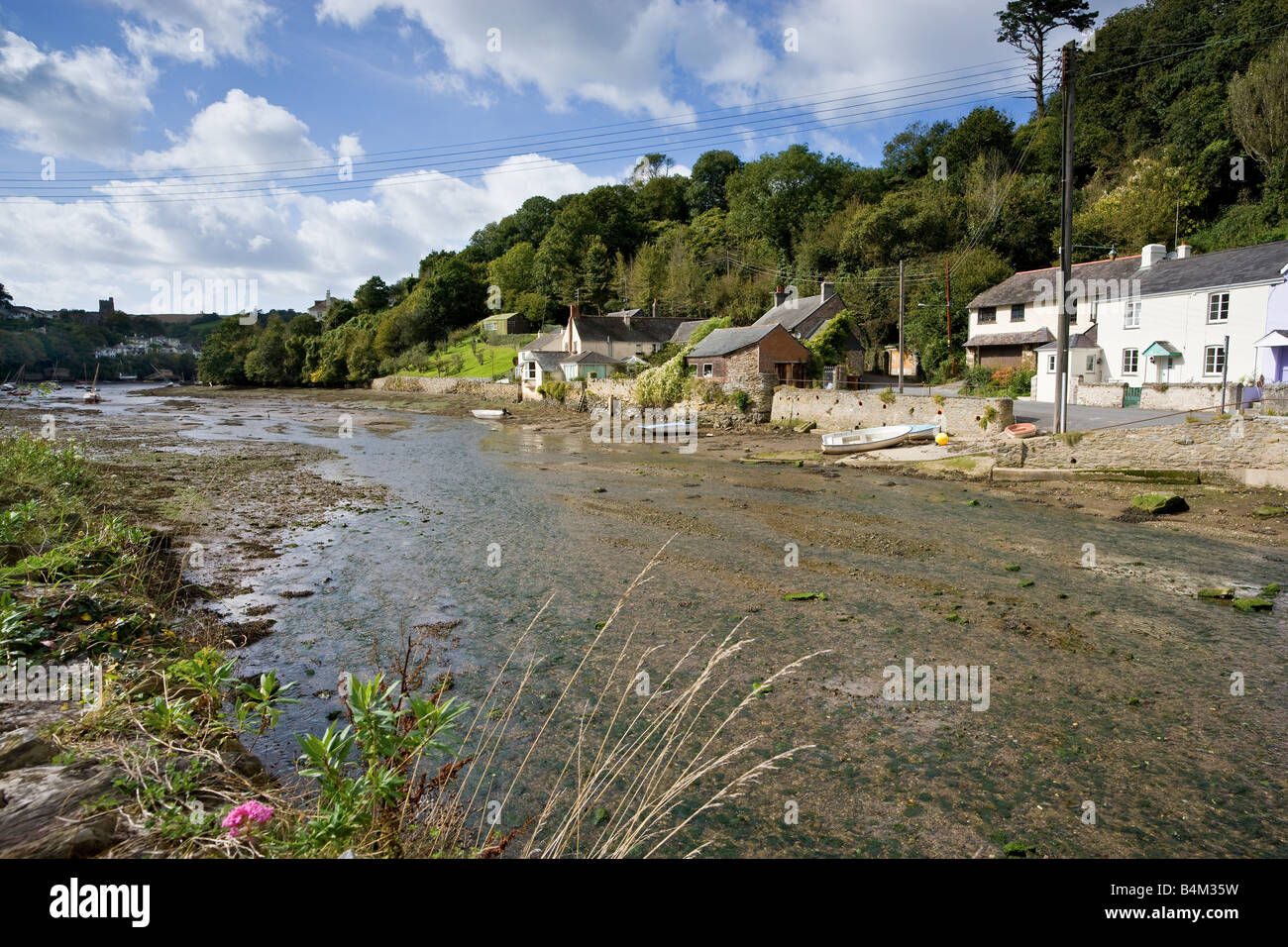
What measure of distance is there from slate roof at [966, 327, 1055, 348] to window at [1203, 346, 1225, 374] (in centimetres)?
682

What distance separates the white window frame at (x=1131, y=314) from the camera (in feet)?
99.6

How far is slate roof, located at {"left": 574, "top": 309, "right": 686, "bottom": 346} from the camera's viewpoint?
181ft

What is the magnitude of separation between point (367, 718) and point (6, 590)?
534 centimetres

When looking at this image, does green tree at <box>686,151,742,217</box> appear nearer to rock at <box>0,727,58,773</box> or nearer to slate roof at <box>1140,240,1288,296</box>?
slate roof at <box>1140,240,1288,296</box>

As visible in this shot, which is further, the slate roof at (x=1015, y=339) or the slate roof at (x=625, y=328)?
the slate roof at (x=625, y=328)

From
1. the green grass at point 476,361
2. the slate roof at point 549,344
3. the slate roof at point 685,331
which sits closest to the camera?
the slate roof at point 685,331

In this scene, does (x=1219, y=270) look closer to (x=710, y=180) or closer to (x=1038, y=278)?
(x=1038, y=278)

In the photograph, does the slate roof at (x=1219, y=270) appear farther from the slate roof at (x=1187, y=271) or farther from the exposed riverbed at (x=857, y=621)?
the exposed riverbed at (x=857, y=621)

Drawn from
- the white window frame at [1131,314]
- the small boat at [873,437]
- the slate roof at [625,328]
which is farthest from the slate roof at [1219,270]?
the slate roof at [625,328]

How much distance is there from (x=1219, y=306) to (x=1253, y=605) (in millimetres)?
23554

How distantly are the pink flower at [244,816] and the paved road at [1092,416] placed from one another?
23.6 m

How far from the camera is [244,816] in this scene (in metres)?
3.18
